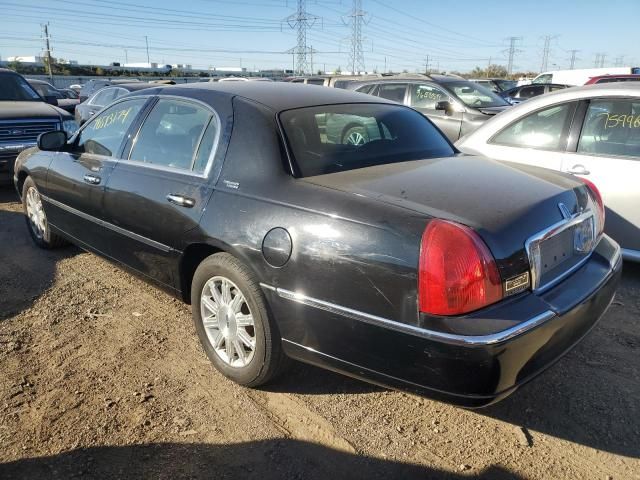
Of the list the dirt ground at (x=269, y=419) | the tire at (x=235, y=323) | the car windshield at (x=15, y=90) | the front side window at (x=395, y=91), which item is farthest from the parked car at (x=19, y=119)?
the tire at (x=235, y=323)

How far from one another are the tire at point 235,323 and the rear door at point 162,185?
0.30 metres

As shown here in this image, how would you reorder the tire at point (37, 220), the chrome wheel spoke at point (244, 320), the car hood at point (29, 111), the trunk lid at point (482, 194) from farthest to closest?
the car hood at point (29, 111) → the tire at point (37, 220) → the chrome wheel spoke at point (244, 320) → the trunk lid at point (482, 194)

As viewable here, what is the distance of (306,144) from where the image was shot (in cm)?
300

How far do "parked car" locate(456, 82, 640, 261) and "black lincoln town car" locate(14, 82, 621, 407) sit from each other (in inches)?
54.0

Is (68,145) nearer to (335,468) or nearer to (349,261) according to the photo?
(349,261)

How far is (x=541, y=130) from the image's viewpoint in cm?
495

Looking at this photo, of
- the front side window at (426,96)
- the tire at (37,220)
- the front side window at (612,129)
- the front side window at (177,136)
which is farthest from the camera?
the front side window at (426,96)

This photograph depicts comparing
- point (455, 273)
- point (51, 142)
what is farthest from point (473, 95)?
point (455, 273)

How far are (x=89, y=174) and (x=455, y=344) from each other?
10.4ft

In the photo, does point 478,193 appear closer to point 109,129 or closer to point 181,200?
point 181,200

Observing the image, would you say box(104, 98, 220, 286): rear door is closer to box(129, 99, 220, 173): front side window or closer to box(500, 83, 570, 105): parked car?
box(129, 99, 220, 173): front side window

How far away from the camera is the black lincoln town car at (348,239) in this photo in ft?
7.25

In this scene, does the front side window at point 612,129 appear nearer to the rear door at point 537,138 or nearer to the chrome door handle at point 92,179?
the rear door at point 537,138

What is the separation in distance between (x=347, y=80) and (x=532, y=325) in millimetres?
9119
